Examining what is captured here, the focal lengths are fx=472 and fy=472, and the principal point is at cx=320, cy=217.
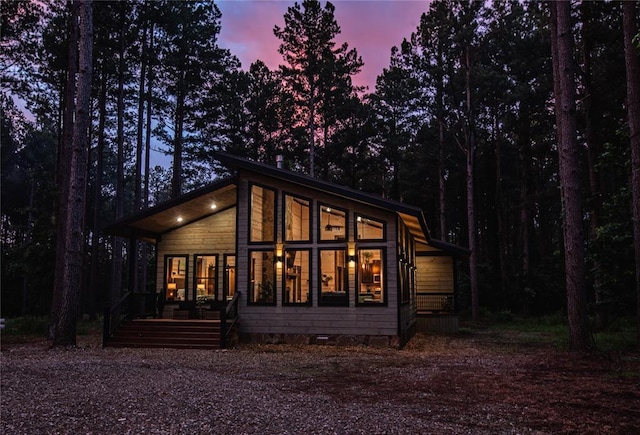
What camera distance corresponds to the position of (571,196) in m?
9.84

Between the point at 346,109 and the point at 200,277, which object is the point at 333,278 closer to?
the point at 200,277

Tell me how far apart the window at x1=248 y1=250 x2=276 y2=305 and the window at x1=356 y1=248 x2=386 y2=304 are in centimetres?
243

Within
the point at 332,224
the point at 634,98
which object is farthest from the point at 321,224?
the point at 634,98

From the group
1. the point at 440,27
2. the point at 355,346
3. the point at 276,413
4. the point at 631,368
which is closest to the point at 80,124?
the point at 355,346

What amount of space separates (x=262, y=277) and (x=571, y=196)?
7931 millimetres

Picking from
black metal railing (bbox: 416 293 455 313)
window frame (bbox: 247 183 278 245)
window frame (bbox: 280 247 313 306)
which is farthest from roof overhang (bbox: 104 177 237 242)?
black metal railing (bbox: 416 293 455 313)

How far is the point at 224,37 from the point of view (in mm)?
26922

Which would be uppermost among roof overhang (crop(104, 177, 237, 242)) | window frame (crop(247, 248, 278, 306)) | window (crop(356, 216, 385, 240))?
roof overhang (crop(104, 177, 237, 242))

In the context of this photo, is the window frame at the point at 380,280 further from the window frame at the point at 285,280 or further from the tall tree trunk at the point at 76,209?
the tall tree trunk at the point at 76,209

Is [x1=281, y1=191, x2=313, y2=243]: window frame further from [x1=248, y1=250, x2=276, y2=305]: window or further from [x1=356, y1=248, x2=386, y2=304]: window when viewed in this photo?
[x1=356, y1=248, x2=386, y2=304]: window

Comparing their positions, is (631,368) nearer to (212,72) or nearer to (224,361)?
(224,361)

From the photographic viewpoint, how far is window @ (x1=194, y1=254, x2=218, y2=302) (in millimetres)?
15852

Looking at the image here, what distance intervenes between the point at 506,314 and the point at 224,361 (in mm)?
15876

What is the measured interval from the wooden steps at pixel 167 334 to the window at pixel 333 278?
10.0 ft
